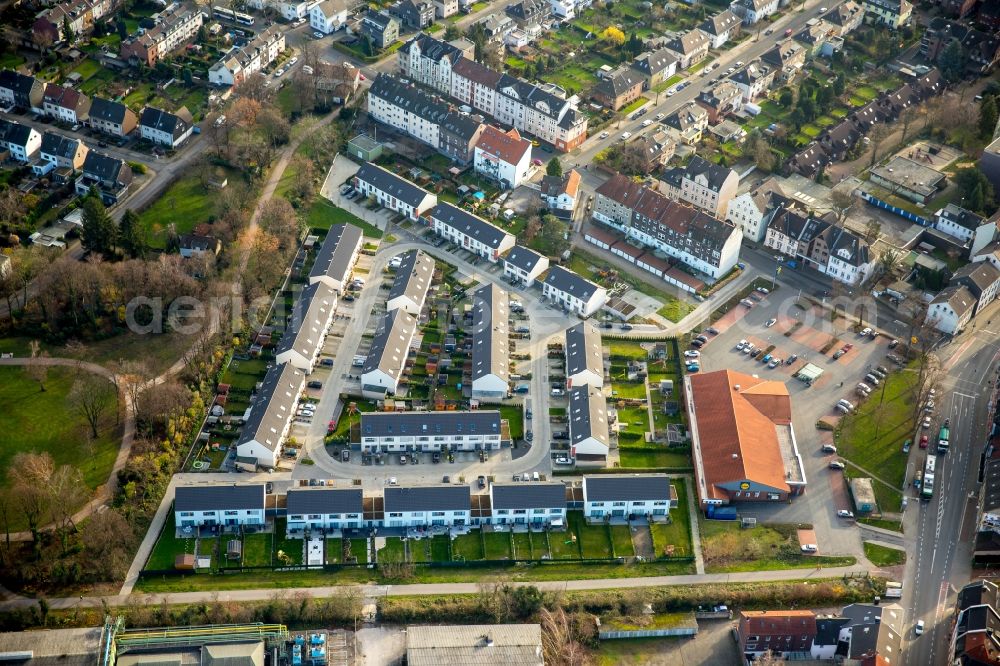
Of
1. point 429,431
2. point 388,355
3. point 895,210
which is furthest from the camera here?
point 895,210

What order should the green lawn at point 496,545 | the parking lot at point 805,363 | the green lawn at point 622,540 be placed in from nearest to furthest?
1. the green lawn at point 496,545
2. the green lawn at point 622,540
3. the parking lot at point 805,363

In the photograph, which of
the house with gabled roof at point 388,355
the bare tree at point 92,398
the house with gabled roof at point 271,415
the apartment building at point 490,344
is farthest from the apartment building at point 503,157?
the bare tree at point 92,398

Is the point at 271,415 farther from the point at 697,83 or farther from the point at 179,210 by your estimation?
the point at 697,83

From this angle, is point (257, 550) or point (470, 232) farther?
point (470, 232)

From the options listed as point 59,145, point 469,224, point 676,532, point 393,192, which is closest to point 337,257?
point 393,192

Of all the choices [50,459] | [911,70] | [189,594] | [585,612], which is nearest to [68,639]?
[189,594]

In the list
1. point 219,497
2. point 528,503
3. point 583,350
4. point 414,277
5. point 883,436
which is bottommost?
point 219,497

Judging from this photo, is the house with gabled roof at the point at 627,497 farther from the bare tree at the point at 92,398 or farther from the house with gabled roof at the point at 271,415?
the bare tree at the point at 92,398
